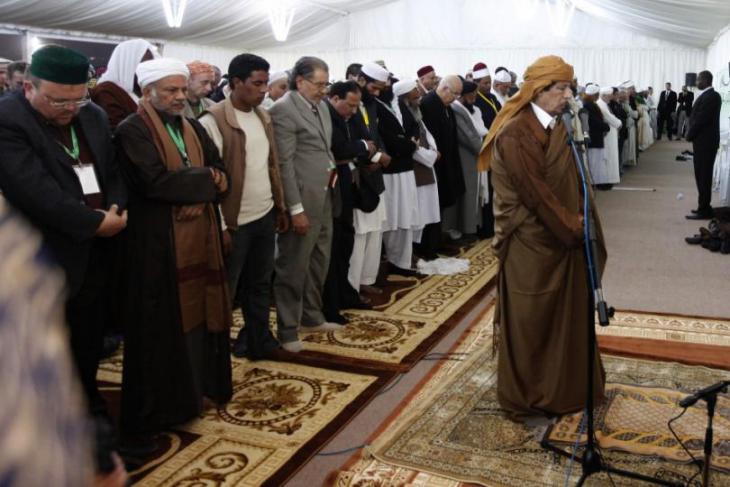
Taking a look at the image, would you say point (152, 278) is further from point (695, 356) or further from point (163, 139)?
point (695, 356)

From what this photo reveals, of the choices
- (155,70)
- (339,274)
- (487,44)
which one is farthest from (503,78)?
(487,44)

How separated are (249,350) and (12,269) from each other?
3.35m

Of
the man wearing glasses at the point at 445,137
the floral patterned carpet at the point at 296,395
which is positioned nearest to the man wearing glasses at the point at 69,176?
the floral patterned carpet at the point at 296,395

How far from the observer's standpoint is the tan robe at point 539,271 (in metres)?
2.99

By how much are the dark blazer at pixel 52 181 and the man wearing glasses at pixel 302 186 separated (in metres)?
1.18

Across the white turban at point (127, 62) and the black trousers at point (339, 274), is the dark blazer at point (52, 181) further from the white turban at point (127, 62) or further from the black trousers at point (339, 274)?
the black trousers at point (339, 274)

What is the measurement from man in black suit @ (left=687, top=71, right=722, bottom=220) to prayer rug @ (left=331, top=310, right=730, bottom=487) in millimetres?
5079

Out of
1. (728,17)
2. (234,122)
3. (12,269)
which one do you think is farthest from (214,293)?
(728,17)

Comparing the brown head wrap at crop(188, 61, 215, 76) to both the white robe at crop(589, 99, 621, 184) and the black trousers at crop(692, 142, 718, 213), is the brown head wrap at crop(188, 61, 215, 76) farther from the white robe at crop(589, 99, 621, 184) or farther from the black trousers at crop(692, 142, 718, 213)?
the white robe at crop(589, 99, 621, 184)

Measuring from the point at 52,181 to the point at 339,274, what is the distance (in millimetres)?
2397

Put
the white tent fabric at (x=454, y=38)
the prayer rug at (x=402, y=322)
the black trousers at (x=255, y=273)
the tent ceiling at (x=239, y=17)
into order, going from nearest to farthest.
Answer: the black trousers at (x=255, y=273), the prayer rug at (x=402, y=322), the tent ceiling at (x=239, y=17), the white tent fabric at (x=454, y=38)

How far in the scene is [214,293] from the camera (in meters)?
3.10

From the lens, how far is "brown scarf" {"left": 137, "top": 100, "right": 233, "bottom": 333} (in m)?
2.92

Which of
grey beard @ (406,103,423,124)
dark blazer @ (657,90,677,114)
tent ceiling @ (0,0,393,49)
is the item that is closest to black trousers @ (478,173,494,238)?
grey beard @ (406,103,423,124)
